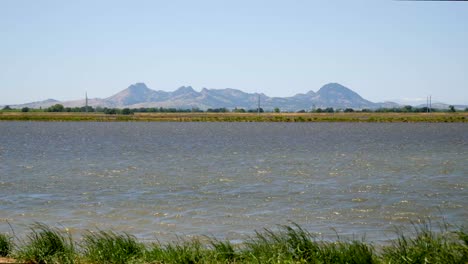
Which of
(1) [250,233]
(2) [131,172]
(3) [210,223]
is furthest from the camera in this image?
(2) [131,172]

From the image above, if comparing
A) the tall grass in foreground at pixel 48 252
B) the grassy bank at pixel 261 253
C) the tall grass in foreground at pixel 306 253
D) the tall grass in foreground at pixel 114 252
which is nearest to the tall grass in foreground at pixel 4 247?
the grassy bank at pixel 261 253

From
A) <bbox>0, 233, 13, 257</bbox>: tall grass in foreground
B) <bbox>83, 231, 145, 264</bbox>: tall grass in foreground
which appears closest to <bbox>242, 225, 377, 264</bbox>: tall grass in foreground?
<bbox>83, 231, 145, 264</bbox>: tall grass in foreground

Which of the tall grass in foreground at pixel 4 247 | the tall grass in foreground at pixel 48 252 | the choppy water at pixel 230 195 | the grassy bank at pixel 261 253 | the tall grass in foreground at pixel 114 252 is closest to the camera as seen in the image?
the grassy bank at pixel 261 253

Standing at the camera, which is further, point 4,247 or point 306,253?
point 4,247

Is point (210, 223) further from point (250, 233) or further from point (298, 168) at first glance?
point (298, 168)

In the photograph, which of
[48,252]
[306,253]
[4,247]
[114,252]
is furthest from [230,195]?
[48,252]

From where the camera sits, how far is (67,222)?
75.7ft

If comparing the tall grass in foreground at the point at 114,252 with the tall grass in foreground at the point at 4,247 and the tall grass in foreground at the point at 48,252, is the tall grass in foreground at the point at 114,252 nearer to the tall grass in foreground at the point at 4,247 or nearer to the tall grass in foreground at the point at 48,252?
the tall grass in foreground at the point at 48,252

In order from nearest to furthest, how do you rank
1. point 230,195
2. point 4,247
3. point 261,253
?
1. point 261,253
2. point 4,247
3. point 230,195

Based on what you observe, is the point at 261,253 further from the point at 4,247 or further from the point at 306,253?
the point at 4,247

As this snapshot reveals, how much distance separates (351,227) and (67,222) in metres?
11.0

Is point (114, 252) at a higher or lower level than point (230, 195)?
higher

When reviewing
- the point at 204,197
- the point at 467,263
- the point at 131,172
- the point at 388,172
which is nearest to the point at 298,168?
the point at 388,172

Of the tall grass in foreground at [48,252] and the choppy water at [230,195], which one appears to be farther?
the choppy water at [230,195]
